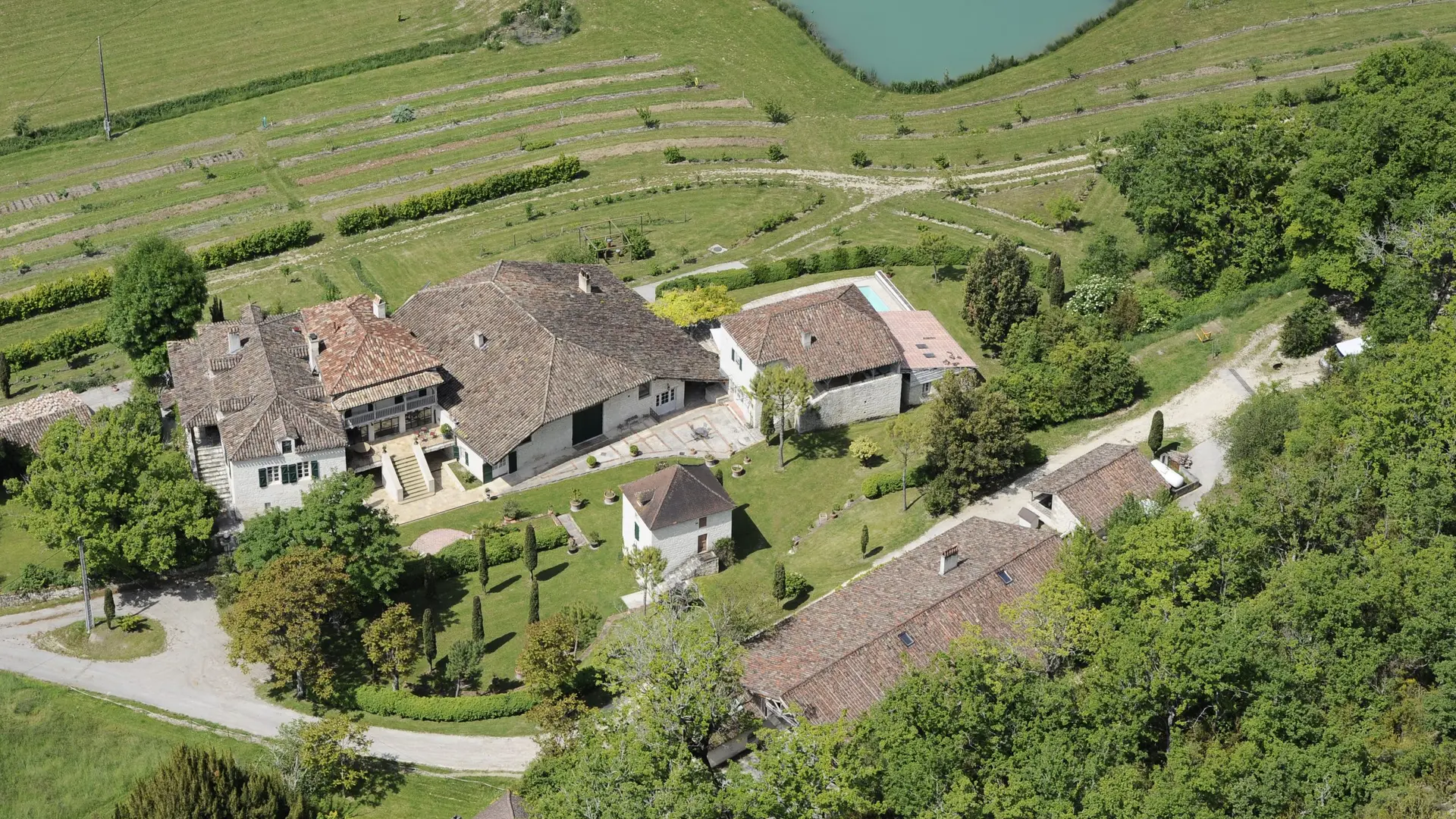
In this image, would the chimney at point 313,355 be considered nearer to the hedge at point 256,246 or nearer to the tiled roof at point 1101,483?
the hedge at point 256,246

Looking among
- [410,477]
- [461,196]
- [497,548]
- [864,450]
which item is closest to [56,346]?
[461,196]

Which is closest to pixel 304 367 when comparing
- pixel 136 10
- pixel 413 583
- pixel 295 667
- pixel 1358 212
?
pixel 413 583

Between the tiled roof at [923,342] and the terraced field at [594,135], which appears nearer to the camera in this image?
the tiled roof at [923,342]

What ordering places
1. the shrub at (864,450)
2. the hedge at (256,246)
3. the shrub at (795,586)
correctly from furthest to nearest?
the hedge at (256,246) < the shrub at (864,450) < the shrub at (795,586)

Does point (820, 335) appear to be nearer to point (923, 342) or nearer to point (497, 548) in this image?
point (923, 342)

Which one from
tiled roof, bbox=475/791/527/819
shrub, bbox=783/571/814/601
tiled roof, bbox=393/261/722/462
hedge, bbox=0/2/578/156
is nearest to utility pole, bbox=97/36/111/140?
hedge, bbox=0/2/578/156

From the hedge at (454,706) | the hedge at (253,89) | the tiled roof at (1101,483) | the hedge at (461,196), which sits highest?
the hedge at (253,89)

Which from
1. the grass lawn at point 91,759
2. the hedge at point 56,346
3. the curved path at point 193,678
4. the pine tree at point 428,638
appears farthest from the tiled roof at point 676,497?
the hedge at point 56,346
